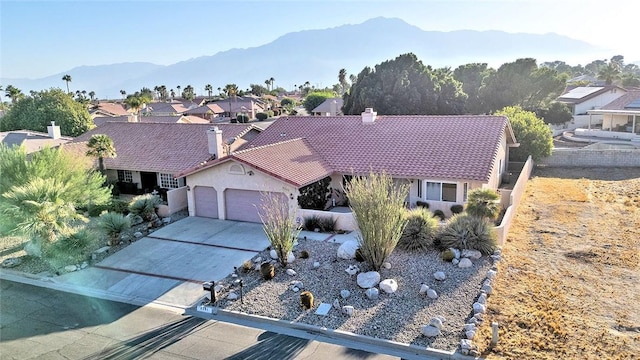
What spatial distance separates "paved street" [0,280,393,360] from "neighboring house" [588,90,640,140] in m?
48.1

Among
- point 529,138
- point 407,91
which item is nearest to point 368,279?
point 529,138

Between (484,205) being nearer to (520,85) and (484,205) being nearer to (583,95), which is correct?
(520,85)

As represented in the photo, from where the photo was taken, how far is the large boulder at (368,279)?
15.9 meters

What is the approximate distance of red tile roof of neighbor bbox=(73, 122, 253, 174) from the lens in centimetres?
3069

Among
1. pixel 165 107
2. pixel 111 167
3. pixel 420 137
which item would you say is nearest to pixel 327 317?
pixel 420 137

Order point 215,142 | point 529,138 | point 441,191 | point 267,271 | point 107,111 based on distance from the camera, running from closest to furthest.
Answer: point 267,271 → point 441,191 → point 215,142 → point 529,138 → point 107,111

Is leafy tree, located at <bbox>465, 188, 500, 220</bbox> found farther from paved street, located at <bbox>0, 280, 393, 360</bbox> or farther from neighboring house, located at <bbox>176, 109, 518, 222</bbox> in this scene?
paved street, located at <bbox>0, 280, 393, 360</bbox>

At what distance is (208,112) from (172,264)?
70.4 m

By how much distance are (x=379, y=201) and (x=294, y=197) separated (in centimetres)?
753

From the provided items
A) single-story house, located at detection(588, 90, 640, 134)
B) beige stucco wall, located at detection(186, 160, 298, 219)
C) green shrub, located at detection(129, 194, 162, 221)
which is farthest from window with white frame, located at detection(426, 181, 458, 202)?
single-story house, located at detection(588, 90, 640, 134)

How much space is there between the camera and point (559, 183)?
32.1 m

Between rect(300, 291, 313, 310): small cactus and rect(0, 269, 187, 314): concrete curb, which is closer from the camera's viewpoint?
rect(300, 291, 313, 310): small cactus

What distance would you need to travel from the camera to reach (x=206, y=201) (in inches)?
1014

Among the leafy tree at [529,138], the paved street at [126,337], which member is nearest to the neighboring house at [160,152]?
the paved street at [126,337]
